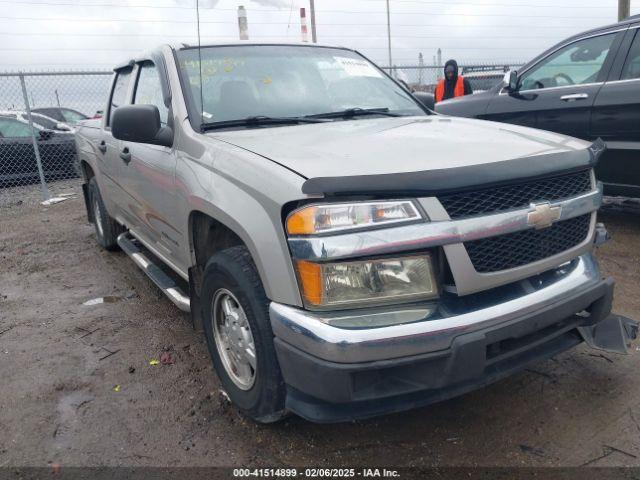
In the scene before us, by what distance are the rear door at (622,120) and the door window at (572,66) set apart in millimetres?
217

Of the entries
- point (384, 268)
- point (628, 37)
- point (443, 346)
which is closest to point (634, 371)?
point (443, 346)

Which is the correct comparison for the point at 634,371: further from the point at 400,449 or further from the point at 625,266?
the point at 625,266

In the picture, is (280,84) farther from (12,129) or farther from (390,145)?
(12,129)

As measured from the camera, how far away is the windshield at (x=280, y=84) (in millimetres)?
3176

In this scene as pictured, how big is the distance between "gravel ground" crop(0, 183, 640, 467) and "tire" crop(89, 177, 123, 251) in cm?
162

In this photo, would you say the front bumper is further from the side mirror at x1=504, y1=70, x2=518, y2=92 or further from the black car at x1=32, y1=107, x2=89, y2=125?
the black car at x1=32, y1=107, x2=89, y2=125

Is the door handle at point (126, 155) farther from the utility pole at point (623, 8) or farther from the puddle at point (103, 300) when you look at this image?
the utility pole at point (623, 8)

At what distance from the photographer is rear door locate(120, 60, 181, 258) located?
3250mm

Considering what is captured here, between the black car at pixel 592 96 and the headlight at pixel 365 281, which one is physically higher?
the black car at pixel 592 96

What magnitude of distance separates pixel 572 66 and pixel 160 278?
4361 millimetres

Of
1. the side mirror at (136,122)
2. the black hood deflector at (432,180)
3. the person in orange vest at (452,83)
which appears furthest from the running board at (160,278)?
the person in orange vest at (452,83)

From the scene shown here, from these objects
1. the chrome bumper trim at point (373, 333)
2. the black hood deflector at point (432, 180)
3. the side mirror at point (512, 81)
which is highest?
the side mirror at point (512, 81)

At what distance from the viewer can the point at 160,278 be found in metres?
3.80

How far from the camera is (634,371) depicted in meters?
2.93
